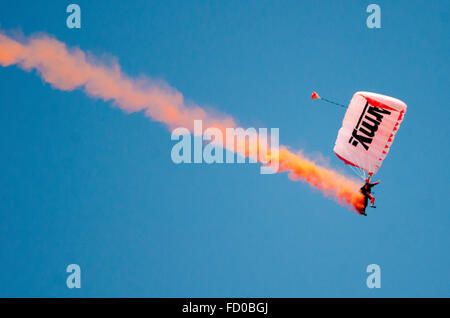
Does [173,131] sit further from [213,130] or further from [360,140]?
[360,140]

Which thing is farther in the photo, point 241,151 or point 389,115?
point 241,151

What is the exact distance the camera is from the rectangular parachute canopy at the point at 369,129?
35122mm

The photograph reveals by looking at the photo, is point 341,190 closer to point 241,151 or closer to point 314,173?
point 314,173

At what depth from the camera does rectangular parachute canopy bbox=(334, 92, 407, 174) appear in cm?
3512

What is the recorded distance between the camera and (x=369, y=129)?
3578 cm

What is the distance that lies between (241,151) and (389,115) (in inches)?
319
